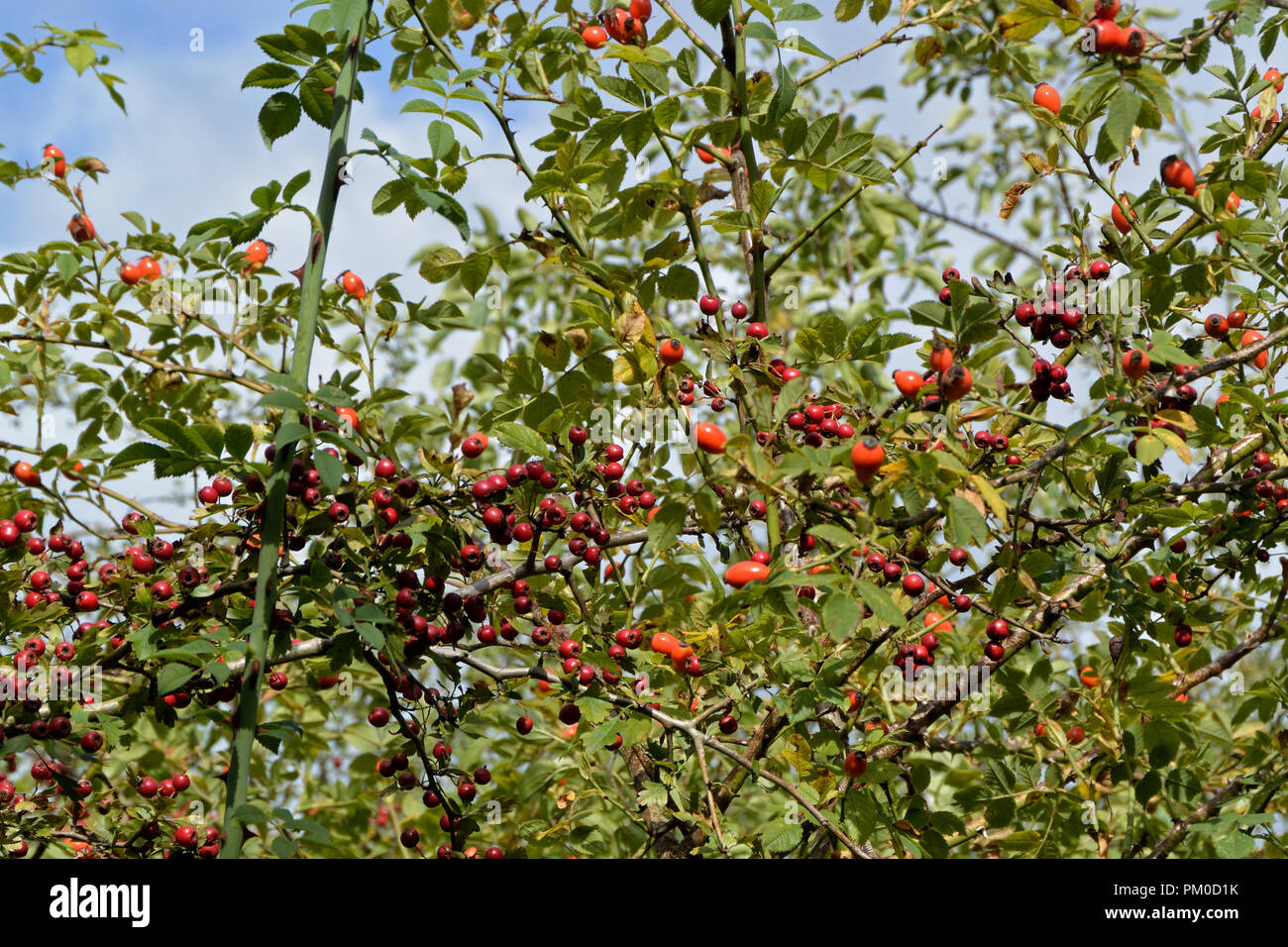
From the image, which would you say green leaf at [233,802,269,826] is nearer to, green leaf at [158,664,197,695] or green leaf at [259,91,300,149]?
green leaf at [158,664,197,695]

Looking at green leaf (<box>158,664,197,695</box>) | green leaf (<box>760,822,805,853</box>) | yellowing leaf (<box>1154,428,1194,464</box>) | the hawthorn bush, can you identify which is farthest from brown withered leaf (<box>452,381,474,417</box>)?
yellowing leaf (<box>1154,428,1194,464</box>)

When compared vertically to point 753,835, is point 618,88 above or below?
above

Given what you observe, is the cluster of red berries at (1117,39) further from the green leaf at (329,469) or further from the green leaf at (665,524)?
the green leaf at (329,469)

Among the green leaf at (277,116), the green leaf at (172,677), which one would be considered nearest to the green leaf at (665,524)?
the green leaf at (172,677)

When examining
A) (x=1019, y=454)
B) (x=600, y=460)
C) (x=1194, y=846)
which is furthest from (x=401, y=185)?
(x=1194, y=846)

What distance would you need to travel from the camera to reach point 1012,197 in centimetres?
259

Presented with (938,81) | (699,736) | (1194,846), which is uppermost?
(938,81)

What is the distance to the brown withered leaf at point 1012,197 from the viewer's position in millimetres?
2520

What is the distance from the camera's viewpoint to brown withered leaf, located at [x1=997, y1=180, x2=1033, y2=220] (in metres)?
2.52

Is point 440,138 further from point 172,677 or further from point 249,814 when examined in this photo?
point 249,814

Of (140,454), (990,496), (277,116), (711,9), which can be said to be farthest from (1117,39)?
(140,454)

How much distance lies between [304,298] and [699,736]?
123cm

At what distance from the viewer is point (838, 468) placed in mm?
1895

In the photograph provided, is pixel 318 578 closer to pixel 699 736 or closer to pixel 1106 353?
pixel 699 736
